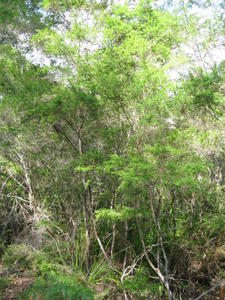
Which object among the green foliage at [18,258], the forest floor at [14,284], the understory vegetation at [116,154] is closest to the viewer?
the understory vegetation at [116,154]

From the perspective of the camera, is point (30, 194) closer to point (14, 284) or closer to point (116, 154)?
point (14, 284)

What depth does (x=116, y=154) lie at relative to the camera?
5.61m

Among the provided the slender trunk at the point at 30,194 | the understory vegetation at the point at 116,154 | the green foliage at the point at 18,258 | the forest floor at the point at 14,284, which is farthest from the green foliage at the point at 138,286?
the slender trunk at the point at 30,194

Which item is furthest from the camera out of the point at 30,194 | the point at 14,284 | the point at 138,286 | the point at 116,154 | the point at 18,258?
the point at 30,194

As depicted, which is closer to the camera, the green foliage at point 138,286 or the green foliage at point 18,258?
the green foliage at point 138,286

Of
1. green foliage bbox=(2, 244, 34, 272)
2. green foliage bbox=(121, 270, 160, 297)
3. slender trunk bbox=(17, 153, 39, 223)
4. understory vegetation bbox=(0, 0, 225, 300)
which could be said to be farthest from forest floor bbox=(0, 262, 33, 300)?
green foliage bbox=(121, 270, 160, 297)

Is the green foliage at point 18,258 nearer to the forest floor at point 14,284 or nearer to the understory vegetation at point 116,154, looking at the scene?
the understory vegetation at point 116,154

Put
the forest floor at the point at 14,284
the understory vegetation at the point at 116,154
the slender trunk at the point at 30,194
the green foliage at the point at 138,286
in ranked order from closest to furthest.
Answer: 1. the green foliage at the point at 138,286
2. the understory vegetation at the point at 116,154
3. the forest floor at the point at 14,284
4. the slender trunk at the point at 30,194

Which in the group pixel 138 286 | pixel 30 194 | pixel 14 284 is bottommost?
pixel 14 284

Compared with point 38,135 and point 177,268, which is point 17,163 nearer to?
point 38,135

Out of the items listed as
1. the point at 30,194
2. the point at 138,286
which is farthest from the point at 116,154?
the point at 30,194

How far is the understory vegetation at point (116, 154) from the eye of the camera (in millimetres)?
5168

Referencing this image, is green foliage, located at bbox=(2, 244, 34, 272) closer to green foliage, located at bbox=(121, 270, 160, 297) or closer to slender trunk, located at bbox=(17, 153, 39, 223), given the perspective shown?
slender trunk, located at bbox=(17, 153, 39, 223)

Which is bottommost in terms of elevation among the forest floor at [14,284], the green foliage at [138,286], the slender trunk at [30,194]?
the forest floor at [14,284]
